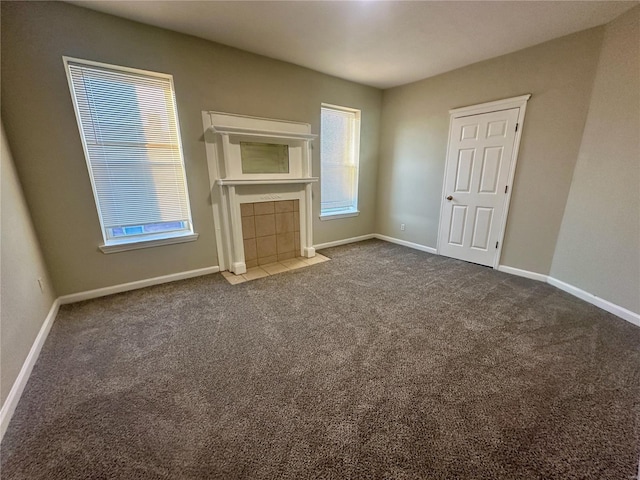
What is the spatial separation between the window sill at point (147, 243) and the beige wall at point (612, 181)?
4.21 m

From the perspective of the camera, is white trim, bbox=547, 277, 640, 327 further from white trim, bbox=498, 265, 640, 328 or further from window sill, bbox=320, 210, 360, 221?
window sill, bbox=320, 210, 360, 221

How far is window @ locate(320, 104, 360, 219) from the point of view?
157 inches

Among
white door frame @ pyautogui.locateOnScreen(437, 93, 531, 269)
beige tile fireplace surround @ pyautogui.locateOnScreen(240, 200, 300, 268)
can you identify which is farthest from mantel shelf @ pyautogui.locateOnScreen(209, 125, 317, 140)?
white door frame @ pyautogui.locateOnScreen(437, 93, 531, 269)

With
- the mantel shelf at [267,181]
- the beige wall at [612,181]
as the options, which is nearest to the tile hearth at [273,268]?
the mantel shelf at [267,181]

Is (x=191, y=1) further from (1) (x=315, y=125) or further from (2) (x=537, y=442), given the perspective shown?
(2) (x=537, y=442)

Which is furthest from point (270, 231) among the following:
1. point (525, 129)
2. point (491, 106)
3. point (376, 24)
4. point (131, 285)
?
point (525, 129)

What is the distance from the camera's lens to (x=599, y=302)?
2.47m

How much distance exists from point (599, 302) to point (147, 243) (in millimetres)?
4635

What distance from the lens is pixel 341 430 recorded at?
4.27ft

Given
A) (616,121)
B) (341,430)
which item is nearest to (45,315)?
(341,430)

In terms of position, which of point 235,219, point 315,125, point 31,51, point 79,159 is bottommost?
point 235,219

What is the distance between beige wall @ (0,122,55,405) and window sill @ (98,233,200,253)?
492 millimetres

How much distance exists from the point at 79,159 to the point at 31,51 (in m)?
0.84

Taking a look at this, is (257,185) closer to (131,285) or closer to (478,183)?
(131,285)
